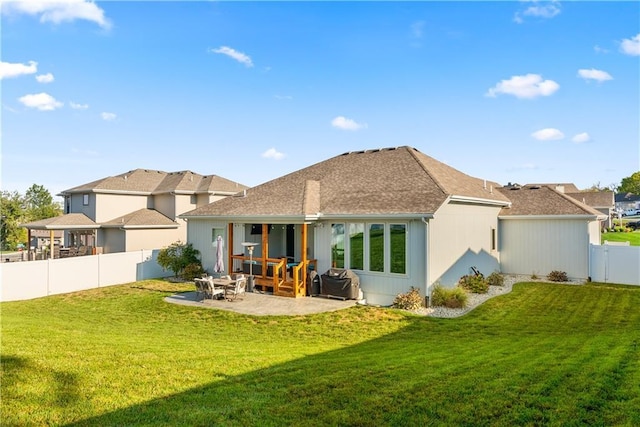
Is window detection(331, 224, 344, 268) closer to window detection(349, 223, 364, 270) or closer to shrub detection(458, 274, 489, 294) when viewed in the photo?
window detection(349, 223, 364, 270)

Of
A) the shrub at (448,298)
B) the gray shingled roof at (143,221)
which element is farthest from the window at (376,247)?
the gray shingled roof at (143,221)

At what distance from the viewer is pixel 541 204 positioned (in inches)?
741

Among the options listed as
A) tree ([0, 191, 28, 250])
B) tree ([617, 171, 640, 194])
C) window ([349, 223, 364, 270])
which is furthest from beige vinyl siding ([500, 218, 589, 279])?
tree ([617, 171, 640, 194])

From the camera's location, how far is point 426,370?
19.0 feet

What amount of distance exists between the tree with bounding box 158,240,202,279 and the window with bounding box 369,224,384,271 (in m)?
9.79

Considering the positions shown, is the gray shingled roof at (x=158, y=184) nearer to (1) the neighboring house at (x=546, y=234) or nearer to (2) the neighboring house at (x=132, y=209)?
(2) the neighboring house at (x=132, y=209)

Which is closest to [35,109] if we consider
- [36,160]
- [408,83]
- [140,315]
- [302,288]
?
[36,160]

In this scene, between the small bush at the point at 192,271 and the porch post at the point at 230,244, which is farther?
the small bush at the point at 192,271

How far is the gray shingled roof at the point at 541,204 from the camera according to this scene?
1769 centimetres

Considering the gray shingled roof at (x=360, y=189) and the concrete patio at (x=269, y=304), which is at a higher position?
the gray shingled roof at (x=360, y=189)

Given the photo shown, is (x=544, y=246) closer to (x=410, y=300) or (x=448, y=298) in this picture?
(x=448, y=298)

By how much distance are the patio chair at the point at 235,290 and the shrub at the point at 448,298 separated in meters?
7.28

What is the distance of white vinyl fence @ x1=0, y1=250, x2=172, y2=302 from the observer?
50.3 feet

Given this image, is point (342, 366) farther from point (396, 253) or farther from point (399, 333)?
point (396, 253)
